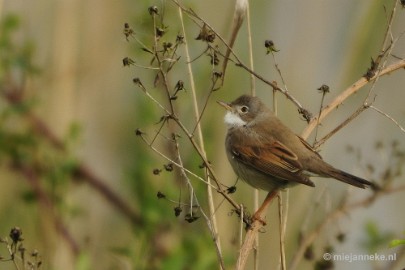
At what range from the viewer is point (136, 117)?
6.64 m

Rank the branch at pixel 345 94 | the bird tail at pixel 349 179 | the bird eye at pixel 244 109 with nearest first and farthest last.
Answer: the branch at pixel 345 94 → the bird tail at pixel 349 179 → the bird eye at pixel 244 109

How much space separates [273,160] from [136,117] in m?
1.61

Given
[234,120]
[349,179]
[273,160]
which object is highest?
[234,120]

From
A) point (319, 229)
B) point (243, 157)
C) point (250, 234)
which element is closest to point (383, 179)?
point (319, 229)

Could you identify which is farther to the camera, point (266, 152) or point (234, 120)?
point (234, 120)

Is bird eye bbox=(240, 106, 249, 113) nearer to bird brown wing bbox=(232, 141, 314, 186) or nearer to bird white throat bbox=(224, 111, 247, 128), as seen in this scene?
bird white throat bbox=(224, 111, 247, 128)

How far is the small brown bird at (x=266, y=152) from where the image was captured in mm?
5199

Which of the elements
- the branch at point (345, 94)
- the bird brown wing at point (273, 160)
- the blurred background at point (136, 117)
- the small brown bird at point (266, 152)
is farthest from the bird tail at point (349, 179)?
the blurred background at point (136, 117)

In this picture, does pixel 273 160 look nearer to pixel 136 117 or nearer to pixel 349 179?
pixel 349 179

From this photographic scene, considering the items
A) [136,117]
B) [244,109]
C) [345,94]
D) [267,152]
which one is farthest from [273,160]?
[136,117]

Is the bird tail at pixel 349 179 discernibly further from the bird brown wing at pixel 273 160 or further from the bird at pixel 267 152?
the bird brown wing at pixel 273 160

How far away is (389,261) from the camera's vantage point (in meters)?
5.36

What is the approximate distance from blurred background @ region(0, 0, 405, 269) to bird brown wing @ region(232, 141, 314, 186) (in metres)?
0.75

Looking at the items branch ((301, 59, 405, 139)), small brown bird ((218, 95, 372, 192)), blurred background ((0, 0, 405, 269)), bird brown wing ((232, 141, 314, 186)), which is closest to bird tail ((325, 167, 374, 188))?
small brown bird ((218, 95, 372, 192))
